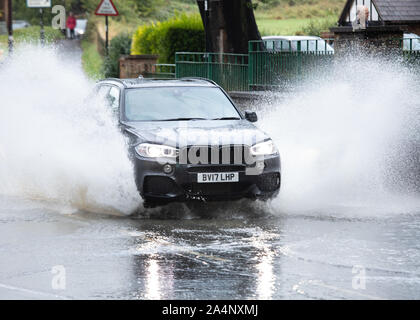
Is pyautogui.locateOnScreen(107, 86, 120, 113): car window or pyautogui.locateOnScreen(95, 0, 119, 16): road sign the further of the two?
pyautogui.locateOnScreen(95, 0, 119, 16): road sign

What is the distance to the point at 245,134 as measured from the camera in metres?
12.1

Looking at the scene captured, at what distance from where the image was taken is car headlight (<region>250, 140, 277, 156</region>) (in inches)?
467

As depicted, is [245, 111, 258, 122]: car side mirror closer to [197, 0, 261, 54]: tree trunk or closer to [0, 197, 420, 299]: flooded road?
[0, 197, 420, 299]: flooded road

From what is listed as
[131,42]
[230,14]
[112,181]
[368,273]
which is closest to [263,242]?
[368,273]

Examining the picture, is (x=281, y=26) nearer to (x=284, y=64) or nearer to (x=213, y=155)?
(x=284, y=64)

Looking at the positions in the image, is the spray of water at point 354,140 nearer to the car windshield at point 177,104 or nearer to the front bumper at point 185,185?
the front bumper at point 185,185

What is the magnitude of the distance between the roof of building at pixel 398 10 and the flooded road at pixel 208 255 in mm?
35106

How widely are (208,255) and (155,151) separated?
2552mm

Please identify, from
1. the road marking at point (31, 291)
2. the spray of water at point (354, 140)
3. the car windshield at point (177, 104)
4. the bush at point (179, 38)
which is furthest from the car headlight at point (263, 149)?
the bush at point (179, 38)

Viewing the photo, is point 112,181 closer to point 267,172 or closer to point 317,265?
point 267,172

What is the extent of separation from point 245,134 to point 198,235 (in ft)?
6.59

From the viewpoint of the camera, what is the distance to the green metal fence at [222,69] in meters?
22.6

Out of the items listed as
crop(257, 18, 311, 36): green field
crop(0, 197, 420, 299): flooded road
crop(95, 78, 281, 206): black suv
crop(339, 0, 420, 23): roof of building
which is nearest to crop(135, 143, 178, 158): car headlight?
crop(95, 78, 281, 206): black suv

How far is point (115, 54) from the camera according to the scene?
36.9m
